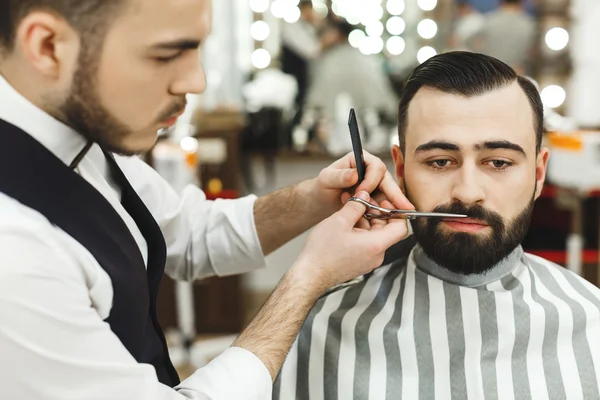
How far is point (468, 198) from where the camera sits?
128cm

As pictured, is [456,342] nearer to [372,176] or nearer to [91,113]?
[372,176]

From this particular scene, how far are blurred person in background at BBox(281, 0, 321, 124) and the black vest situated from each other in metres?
3.32

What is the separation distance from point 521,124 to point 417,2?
315 centimetres

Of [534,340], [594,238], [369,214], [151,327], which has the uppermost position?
[369,214]

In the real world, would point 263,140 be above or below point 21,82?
below

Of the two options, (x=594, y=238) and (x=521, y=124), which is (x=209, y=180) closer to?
(x=594, y=238)

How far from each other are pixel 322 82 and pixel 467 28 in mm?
1051

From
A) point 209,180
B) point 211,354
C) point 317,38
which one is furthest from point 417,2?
point 211,354

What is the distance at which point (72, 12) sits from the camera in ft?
3.02

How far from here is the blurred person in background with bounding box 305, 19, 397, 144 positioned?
4277 millimetres

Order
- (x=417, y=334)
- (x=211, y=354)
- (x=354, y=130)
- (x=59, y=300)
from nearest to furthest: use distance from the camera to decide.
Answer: (x=59, y=300) < (x=354, y=130) < (x=417, y=334) < (x=211, y=354)

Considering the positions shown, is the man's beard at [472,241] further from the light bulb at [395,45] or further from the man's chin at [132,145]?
the light bulb at [395,45]

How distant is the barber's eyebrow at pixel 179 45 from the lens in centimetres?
98

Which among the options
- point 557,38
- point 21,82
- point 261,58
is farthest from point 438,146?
point 557,38
